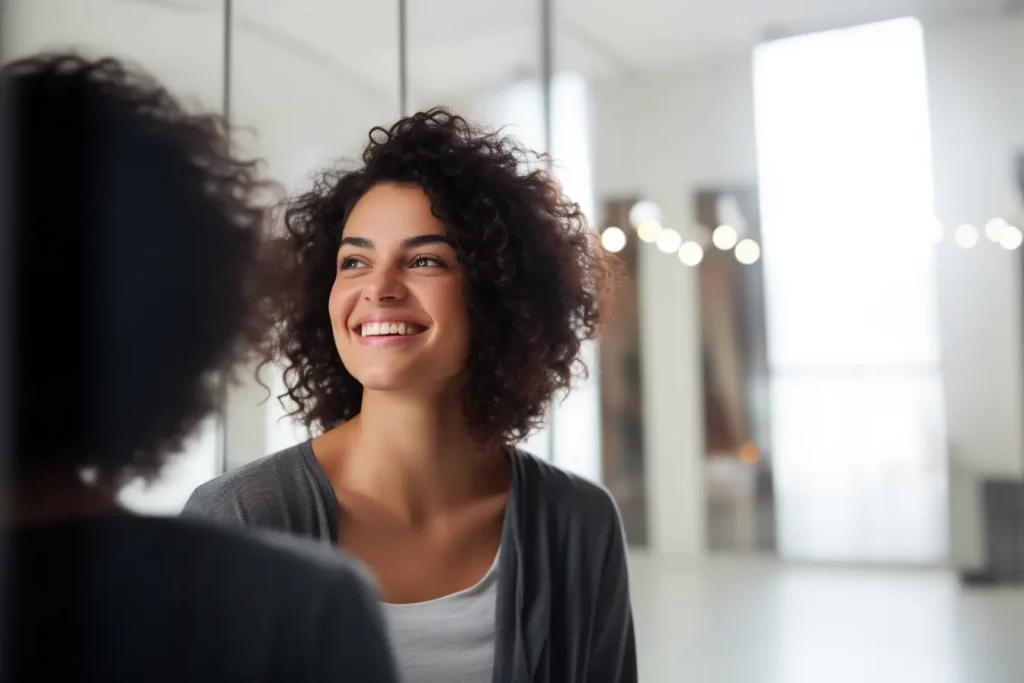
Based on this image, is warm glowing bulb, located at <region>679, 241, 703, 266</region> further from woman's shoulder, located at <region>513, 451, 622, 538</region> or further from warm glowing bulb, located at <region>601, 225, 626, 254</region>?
woman's shoulder, located at <region>513, 451, 622, 538</region>

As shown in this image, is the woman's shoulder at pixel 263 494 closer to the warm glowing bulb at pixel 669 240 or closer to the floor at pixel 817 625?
the floor at pixel 817 625

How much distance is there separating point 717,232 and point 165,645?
144 cm

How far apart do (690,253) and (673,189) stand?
0.50 feet

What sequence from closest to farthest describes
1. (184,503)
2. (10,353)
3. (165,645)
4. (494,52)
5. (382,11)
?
1. (165,645)
2. (10,353)
3. (184,503)
4. (382,11)
5. (494,52)

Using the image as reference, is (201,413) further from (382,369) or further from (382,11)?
(382,11)

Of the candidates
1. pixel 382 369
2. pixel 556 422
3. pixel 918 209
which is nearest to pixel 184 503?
pixel 382 369

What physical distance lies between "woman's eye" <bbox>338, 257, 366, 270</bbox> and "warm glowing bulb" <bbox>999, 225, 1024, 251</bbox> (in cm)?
139

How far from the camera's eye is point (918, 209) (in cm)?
187

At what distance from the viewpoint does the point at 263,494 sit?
4.13ft

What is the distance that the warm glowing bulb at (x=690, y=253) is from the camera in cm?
196

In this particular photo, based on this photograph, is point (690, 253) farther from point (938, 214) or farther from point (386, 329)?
point (386, 329)

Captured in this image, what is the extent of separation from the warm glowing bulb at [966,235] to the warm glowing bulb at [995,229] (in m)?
0.03

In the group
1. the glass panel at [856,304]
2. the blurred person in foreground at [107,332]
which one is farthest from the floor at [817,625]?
the blurred person in foreground at [107,332]

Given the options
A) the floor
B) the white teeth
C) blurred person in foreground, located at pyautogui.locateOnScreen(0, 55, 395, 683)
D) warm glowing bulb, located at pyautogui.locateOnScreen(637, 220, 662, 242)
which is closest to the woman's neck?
the white teeth
